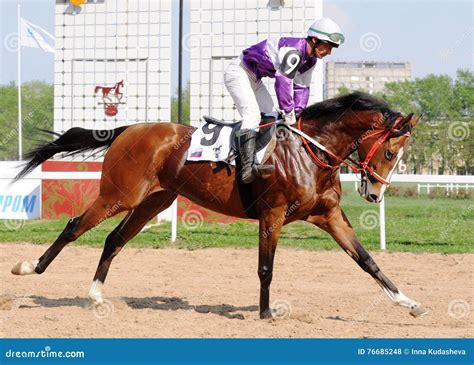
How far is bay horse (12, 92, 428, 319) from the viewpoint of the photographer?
5.38m

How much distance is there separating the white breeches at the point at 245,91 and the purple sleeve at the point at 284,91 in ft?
0.76

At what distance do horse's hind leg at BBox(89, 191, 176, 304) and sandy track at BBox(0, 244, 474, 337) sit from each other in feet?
1.17

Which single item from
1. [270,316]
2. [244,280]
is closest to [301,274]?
[244,280]

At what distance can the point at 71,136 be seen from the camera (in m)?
6.65

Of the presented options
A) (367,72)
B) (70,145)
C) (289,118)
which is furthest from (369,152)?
(367,72)

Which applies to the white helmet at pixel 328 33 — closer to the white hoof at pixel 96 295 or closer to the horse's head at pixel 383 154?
the horse's head at pixel 383 154

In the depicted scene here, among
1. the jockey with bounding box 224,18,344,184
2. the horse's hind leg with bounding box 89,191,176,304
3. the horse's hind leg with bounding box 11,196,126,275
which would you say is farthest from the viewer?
the horse's hind leg with bounding box 89,191,176,304

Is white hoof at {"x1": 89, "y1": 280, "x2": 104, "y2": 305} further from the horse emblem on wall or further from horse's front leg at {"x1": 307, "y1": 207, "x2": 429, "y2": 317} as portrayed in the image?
the horse emblem on wall

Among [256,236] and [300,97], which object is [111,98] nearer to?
[256,236]

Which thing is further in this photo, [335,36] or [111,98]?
[111,98]

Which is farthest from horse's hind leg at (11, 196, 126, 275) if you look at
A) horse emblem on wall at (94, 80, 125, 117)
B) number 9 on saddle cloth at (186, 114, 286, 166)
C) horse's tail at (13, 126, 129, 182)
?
horse emblem on wall at (94, 80, 125, 117)

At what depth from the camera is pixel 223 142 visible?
573cm

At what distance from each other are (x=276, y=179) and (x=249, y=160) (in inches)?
10.8

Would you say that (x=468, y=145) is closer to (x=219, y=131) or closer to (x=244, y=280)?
(x=244, y=280)
